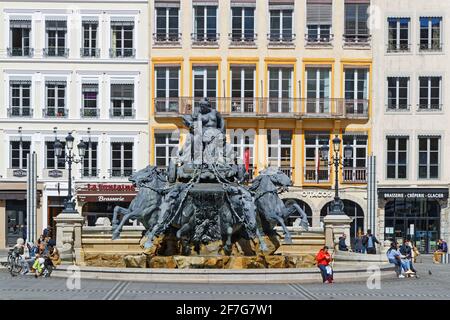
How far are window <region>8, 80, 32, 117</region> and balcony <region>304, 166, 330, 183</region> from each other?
48.2 ft

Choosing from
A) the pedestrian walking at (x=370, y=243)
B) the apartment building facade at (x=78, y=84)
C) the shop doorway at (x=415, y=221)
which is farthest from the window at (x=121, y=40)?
the pedestrian walking at (x=370, y=243)

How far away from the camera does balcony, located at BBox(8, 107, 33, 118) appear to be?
53.9 meters

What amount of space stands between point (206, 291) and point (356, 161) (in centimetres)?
3207

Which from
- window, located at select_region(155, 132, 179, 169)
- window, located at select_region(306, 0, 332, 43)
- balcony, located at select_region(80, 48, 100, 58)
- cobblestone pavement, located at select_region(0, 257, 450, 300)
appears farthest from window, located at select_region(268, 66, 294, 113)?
cobblestone pavement, located at select_region(0, 257, 450, 300)

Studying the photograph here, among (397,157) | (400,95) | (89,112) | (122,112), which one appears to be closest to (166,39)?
(122,112)

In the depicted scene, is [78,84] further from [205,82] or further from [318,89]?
[318,89]

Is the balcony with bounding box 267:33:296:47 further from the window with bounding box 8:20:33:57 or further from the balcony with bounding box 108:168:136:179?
the window with bounding box 8:20:33:57

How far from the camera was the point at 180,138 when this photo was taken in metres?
54.2

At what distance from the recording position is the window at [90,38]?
2137 inches

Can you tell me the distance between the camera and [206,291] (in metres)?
22.7

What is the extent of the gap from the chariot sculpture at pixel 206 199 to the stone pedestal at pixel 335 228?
682 cm

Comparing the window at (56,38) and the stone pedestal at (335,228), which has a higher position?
the window at (56,38)

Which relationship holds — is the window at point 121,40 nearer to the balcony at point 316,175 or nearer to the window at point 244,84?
the window at point 244,84
